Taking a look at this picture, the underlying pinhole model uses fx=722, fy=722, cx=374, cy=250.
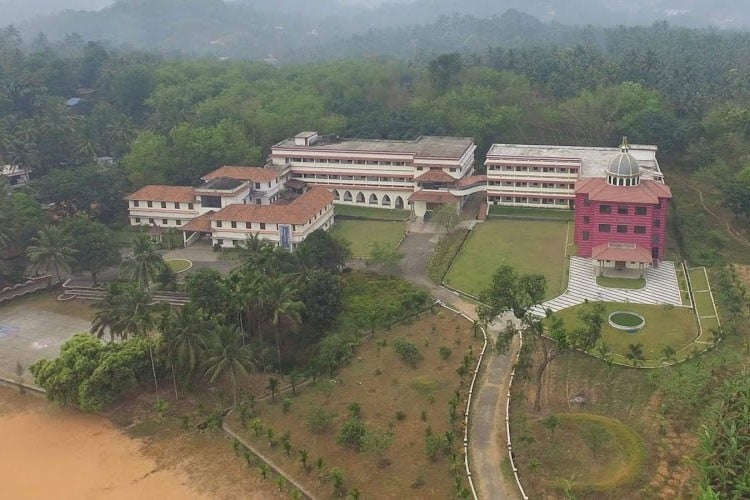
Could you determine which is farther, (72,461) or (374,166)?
(374,166)

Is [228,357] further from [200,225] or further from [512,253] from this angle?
[512,253]

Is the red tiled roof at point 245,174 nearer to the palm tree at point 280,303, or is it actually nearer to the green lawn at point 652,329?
the palm tree at point 280,303

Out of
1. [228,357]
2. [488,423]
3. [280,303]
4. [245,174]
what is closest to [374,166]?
[245,174]

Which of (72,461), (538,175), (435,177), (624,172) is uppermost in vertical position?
(624,172)

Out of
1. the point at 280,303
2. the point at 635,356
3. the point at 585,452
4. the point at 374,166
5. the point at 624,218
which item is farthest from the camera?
the point at 374,166

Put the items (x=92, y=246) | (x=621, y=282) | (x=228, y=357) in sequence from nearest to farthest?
(x=228, y=357)
(x=621, y=282)
(x=92, y=246)

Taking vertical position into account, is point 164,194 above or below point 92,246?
above
